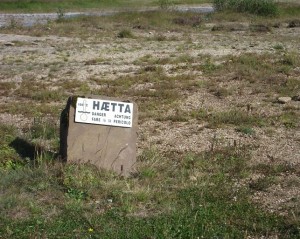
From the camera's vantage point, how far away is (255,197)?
5910mm

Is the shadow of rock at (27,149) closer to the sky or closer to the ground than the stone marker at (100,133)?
closer to the ground

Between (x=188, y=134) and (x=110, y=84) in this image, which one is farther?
(x=110, y=84)

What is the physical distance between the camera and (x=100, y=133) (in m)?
6.66

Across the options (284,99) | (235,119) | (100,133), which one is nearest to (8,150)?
(100,133)

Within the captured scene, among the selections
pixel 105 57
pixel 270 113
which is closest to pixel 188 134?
pixel 270 113

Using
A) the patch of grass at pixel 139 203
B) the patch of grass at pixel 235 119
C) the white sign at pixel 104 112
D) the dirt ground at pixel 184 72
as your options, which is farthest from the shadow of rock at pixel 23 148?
the patch of grass at pixel 235 119

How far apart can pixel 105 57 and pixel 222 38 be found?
631cm

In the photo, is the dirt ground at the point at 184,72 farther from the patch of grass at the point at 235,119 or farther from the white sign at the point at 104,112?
the white sign at the point at 104,112

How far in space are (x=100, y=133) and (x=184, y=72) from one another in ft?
22.3

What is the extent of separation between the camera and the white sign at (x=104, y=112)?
6.57 m

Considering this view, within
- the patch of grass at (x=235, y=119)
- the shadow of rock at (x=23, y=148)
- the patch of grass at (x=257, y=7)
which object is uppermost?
the patch of grass at (x=235, y=119)

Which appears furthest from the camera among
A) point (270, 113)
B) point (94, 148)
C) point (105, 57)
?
point (105, 57)

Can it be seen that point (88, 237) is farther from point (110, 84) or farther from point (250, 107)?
point (110, 84)

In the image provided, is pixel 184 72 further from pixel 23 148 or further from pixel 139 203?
pixel 139 203
